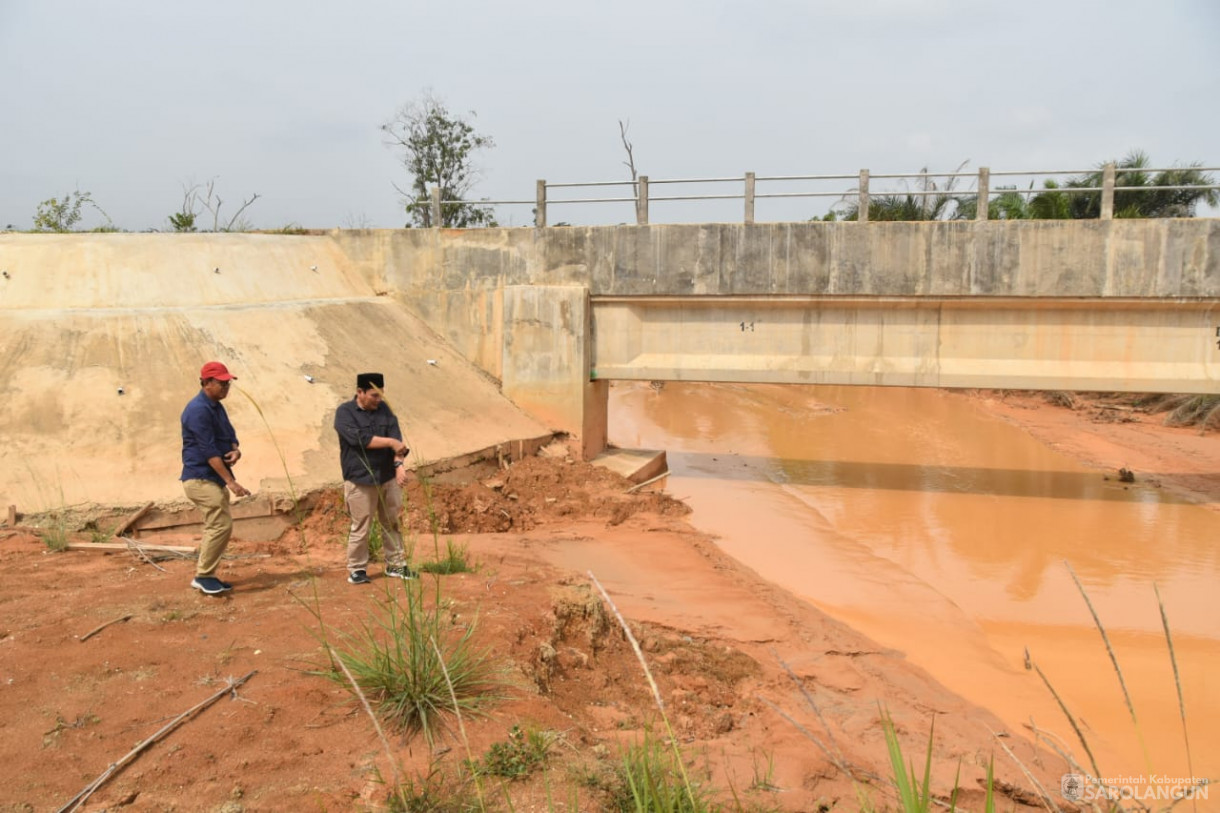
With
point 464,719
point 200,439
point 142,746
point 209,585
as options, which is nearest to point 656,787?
point 464,719

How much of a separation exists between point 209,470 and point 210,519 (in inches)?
13.6

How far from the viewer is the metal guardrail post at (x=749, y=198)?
1270cm

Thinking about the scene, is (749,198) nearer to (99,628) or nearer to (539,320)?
(539,320)

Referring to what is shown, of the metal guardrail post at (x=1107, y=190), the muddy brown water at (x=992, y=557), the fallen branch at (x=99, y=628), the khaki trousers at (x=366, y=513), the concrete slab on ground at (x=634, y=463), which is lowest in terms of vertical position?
the muddy brown water at (x=992, y=557)

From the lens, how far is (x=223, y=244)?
41.0 feet

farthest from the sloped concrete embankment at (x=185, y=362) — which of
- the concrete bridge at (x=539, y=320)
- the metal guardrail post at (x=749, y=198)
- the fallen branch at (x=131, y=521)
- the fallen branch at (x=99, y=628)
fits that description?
the metal guardrail post at (x=749, y=198)

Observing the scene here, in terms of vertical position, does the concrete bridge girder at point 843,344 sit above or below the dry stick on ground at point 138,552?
above

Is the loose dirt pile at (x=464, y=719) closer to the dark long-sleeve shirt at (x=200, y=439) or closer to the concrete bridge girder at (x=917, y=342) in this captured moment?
the dark long-sleeve shirt at (x=200, y=439)

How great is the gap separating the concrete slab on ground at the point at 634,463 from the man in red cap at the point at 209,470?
7.58 m

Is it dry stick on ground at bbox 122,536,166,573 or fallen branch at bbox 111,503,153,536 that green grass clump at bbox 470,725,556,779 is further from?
fallen branch at bbox 111,503,153,536

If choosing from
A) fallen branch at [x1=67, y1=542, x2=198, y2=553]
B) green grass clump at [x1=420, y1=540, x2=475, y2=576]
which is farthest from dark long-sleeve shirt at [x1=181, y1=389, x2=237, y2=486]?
green grass clump at [x1=420, y1=540, x2=475, y2=576]

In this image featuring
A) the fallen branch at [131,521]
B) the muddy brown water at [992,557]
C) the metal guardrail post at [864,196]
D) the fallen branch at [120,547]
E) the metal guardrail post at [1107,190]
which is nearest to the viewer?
the muddy brown water at [992,557]

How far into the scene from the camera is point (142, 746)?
4.05 metres

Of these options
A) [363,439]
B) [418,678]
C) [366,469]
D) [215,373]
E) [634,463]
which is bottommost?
[634,463]
